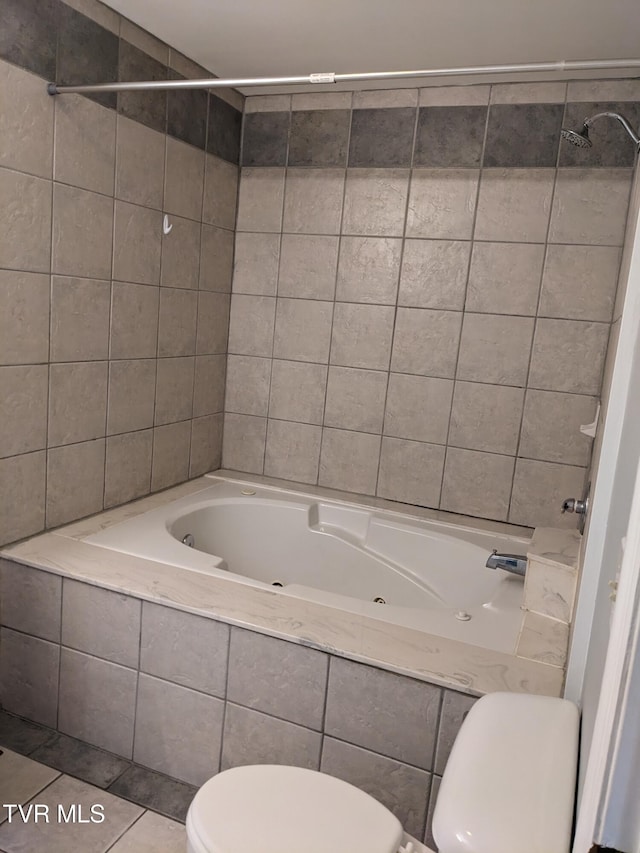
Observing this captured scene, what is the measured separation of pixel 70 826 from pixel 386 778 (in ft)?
2.60

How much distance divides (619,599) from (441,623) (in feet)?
4.34

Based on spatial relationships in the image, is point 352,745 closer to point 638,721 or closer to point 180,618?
point 180,618

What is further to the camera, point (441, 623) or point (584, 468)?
point (584, 468)

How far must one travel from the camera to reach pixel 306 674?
165 cm

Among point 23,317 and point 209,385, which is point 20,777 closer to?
point 23,317

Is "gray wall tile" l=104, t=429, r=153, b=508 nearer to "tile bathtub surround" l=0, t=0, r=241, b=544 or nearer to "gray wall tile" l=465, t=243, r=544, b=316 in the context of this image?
"tile bathtub surround" l=0, t=0, r=241, b=544

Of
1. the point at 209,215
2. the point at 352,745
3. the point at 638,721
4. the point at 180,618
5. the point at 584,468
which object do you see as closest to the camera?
the point at 638,721

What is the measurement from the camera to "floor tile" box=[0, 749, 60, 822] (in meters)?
1.73

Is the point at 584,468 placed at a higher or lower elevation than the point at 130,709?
higher

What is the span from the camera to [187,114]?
2484mm

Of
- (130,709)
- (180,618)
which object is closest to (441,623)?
(180,618)

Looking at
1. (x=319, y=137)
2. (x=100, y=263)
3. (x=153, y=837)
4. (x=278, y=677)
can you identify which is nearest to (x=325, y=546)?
(x=278, y=677)

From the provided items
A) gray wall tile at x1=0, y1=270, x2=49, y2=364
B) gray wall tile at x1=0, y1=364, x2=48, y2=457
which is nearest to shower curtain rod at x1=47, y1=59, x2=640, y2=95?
gray wall tile at x1=0, y1=270, x2=49, y2=364

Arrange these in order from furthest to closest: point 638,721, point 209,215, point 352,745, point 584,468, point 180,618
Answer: point 209,215 < point 584,468 < point 180,618 < point 352,745 < point 638,721
